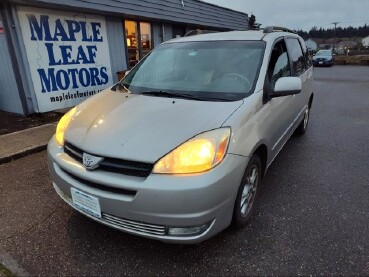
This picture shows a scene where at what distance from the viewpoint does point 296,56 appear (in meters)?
4.36

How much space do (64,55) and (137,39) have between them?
3.15 metres

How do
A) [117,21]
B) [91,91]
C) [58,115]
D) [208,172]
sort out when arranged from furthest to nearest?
1. [117,21]
2. [91,91]
3. [58,115]
4. [208,172]

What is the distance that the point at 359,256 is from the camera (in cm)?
233

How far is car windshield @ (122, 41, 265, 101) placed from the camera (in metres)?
2.84

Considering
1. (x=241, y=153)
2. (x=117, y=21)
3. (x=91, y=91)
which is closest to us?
(x=241, y=153)

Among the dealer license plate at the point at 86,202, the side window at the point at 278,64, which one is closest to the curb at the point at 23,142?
the dealer license plate at the point at 86,202

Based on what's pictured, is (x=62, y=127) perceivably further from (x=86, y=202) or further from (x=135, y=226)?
(x=135, y=226)

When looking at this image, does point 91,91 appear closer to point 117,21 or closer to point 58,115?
point 58,115

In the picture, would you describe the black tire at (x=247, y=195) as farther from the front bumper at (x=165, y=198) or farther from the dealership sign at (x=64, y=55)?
the dealership sign at (x=64, y=55)

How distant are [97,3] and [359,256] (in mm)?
7243

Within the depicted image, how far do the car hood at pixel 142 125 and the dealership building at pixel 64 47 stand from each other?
4397 millimetres

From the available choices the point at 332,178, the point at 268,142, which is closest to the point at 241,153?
the point at 268,142

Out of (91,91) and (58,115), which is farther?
(91,91)

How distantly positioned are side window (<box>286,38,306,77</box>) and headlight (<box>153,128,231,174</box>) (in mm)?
2478
